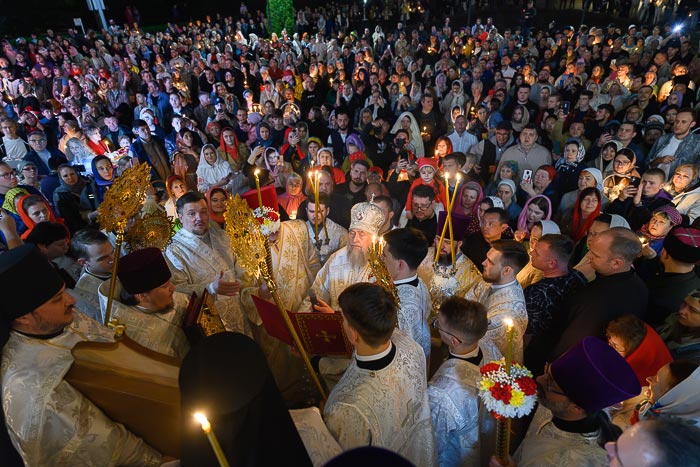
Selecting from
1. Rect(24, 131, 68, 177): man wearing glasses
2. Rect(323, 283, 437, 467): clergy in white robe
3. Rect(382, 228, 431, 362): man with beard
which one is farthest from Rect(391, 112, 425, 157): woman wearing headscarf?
Rect(24, 131, 68, 177): man wearing glasses

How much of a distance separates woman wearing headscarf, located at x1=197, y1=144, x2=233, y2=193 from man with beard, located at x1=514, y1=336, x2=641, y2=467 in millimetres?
6369

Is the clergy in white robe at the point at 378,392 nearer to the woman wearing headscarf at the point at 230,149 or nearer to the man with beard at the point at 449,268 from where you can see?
the man with beard at the point at 449,268

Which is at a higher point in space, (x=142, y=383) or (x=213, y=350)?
(x=213, y=350)

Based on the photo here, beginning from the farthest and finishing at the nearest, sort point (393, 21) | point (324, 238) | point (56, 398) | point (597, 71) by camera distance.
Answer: point (393, 21), point (597, 71), point (324, 238), point (56, 398)

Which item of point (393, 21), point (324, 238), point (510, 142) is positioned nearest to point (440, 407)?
point (324, 238)

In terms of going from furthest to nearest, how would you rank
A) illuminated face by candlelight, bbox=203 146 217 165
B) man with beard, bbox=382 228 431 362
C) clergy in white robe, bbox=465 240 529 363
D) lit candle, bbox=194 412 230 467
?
illuminated face by candlelight, bbox=203 146 217 165
clergy in white robe, bbox=465 240 529 363
man with beard, bbox=382 228 431 362
lit candle, bbox=194 412 230 467

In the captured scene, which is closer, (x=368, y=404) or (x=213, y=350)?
(x=213, y=350)

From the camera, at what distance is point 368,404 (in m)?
2.04

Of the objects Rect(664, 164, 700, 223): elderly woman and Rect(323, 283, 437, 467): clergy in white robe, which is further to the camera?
Rect(664, 164, 700, 223): elderly woman

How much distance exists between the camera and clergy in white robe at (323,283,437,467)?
2006 mm

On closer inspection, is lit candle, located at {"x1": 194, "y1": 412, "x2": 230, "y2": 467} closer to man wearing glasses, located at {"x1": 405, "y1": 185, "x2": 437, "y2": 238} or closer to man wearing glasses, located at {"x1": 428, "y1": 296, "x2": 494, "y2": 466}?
man wearing glasses, located at {"x1": 428, "y1": 296, "x2": 494, "y2": 466}

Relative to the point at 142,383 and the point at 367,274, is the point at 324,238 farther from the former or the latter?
the point at 142,383

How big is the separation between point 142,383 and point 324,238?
2.89 meters

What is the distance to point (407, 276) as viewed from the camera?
3.08 meters
